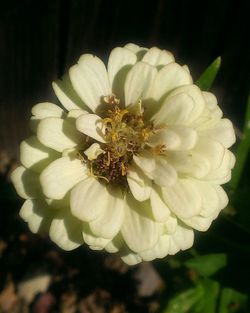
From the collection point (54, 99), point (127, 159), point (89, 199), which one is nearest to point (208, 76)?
point (127, 159)

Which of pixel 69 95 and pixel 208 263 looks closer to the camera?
pixel 69 95

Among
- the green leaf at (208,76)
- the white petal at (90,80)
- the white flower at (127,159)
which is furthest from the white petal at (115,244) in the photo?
the green leaf at (208,76)

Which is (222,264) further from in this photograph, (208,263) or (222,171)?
(222,171)

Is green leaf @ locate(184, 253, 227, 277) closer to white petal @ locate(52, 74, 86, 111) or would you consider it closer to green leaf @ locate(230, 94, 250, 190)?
green leaf @ locate(230, 94, 250, 190)

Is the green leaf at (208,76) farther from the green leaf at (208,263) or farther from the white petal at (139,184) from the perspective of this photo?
the green leaf at (208,263)

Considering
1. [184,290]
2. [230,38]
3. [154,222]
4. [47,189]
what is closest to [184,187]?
[154,222]
